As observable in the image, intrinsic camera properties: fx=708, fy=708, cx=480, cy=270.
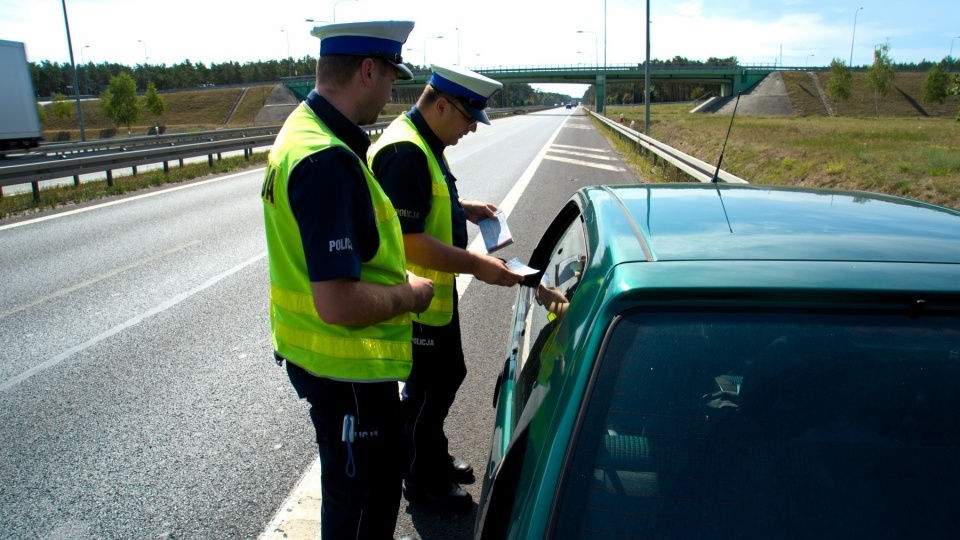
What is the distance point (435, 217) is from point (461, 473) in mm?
1282

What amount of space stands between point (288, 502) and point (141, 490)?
754mm

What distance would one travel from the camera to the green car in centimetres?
148

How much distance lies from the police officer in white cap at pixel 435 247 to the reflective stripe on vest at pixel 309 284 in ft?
2.01

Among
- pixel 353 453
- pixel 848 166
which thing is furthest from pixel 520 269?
pixel 848 166

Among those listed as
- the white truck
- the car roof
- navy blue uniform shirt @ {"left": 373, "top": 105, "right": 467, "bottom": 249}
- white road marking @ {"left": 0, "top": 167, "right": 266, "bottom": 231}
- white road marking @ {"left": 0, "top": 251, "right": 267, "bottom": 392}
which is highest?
the white truck

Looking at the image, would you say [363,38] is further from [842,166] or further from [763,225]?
[842,166]

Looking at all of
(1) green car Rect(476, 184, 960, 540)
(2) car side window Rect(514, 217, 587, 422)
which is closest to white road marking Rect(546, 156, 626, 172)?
(2) car side window Rect(514, 217, 587, 422)

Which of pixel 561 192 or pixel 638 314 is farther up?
pixel 638 314

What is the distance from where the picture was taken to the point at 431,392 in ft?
10.3

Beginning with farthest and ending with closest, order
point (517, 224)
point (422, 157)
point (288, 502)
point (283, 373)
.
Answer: point (517, 224), point (283, 373), point (288, 502), point (422, 157)

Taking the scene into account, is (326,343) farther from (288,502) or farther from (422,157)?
(288,502)

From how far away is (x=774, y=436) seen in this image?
1532mm

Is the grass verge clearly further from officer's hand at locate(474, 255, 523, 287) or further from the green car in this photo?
the green car

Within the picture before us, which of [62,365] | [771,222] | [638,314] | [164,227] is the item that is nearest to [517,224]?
[164,227]
